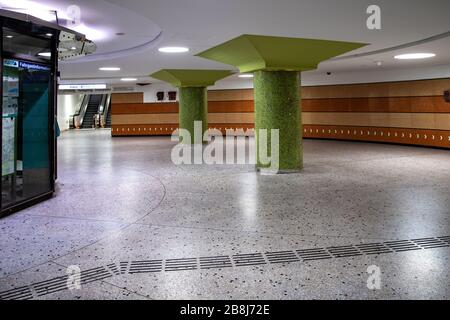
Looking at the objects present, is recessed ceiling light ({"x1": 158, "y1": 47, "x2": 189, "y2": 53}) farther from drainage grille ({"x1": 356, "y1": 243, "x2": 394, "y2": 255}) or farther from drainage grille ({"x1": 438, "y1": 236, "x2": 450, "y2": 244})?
drainage grille ({"x1": 438, "y1": 236, "x2": 450, "y2": 244})

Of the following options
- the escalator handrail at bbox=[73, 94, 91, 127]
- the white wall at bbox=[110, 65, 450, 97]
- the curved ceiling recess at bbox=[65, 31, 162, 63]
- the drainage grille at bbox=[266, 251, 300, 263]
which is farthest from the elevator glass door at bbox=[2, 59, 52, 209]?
the escalator handrail at bbox=[73, 94, 91, 127]

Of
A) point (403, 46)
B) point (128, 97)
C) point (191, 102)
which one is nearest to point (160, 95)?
point (128, 97)

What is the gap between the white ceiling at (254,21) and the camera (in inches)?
225

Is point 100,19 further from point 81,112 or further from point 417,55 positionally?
point 81,112

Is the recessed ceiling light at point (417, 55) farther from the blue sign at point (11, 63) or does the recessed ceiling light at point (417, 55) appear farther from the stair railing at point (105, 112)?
the stair railing at point (105, 112)

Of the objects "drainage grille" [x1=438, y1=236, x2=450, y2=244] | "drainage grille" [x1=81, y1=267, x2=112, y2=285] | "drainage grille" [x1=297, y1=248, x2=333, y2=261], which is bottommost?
"drainage grille" [x1=81, y1=267, x2=112, y2=285]

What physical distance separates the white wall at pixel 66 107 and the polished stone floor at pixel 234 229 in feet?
71.0

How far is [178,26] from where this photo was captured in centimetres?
704

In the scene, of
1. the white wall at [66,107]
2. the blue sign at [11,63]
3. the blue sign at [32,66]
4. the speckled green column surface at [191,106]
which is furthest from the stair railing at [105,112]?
the blue sign at [11,63]

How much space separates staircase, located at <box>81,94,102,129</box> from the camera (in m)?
33.3

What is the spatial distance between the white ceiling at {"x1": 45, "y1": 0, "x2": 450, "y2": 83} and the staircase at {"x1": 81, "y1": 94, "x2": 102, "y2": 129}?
24373 mm

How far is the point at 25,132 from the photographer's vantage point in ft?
23.6

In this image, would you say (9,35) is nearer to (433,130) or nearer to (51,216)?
(51,216)
